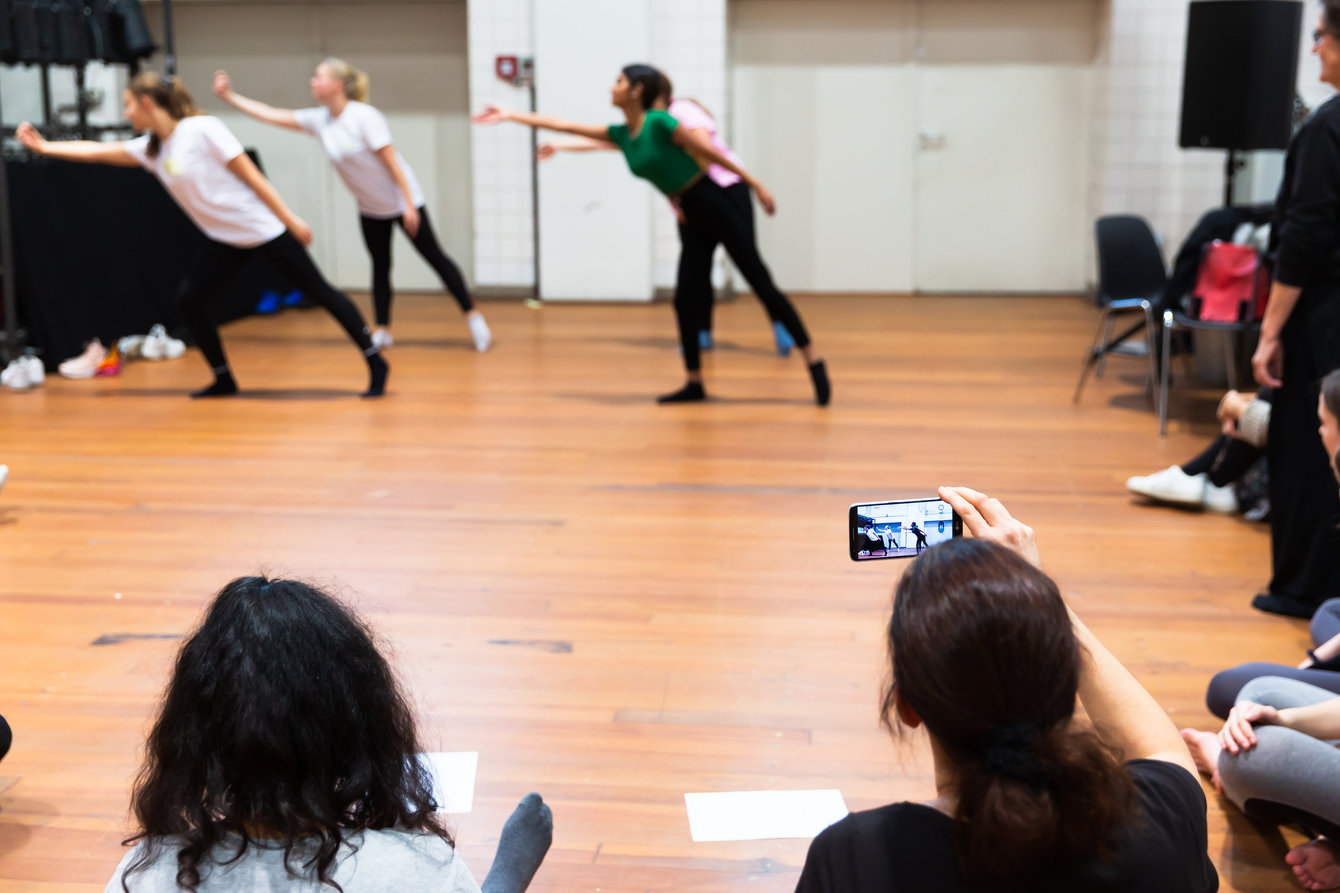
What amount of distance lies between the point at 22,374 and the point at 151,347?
89 cm

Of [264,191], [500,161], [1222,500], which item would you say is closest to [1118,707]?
[1222,500]

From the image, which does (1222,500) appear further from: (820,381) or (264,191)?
(264,191)

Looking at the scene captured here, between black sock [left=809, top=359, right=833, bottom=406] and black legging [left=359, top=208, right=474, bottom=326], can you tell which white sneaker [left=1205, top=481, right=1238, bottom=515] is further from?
black legging [left=359, top=208, right=474, bottom=326]

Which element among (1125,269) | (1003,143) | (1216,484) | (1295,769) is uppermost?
(1003,143)

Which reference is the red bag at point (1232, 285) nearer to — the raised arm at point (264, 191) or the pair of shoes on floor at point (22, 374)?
the raised arm at point (264, 191)

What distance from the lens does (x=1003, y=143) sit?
349 inches

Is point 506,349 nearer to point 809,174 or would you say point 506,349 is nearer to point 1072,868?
point 809,174

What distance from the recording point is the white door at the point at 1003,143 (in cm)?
868

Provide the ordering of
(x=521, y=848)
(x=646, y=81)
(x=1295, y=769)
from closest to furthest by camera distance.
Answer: (x=521, y=848) → (x=1295, y=769) → (x=646, y=81)

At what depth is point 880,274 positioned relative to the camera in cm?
917

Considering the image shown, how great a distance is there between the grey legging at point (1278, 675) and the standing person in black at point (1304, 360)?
56cm

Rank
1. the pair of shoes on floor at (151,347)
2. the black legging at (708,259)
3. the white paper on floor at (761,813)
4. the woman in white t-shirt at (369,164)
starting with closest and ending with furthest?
the white paper on floor at (761,813), the black legging at (708,259), the woman in white t-shirt at (369,164), the pair of shoes on floor at (151,347)

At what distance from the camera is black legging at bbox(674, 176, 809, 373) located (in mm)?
5309

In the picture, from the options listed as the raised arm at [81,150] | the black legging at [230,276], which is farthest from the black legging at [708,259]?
the raised arm at [81,150]
